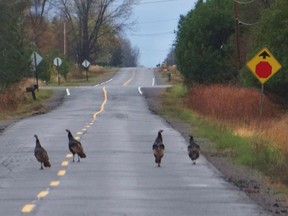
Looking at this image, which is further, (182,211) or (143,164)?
(143,164)

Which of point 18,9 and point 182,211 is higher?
point 18,9

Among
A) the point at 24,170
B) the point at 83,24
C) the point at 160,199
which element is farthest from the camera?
the point at 83,24

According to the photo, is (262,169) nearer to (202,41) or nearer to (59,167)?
(59,167)

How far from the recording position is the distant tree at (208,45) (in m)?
52.4

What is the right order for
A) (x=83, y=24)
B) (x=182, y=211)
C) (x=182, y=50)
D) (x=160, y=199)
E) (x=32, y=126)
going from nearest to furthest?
(x=182, y=211)
(x=160, y=199)
(x=32, y=126)
(x=182, y=50)
(x=83, y=24)

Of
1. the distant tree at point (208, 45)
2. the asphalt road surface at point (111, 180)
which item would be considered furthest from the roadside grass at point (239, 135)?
the distant tree at point (208, 45)

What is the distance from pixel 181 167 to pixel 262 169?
181cm

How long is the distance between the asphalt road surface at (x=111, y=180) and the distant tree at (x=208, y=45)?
79.4 ft

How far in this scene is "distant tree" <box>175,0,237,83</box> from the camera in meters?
52.4

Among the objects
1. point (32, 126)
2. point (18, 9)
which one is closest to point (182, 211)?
point (32, 126)

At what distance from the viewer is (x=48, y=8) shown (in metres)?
115

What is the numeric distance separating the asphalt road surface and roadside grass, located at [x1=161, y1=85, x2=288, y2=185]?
A: 1.14m

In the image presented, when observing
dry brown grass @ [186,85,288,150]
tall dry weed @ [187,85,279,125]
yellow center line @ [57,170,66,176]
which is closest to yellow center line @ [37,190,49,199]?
yellow center line @ [57,170,66,176]

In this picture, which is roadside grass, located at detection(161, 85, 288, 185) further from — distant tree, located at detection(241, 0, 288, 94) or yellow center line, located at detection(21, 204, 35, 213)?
yellow center line, located at detection(21, 204, 35, 213)
